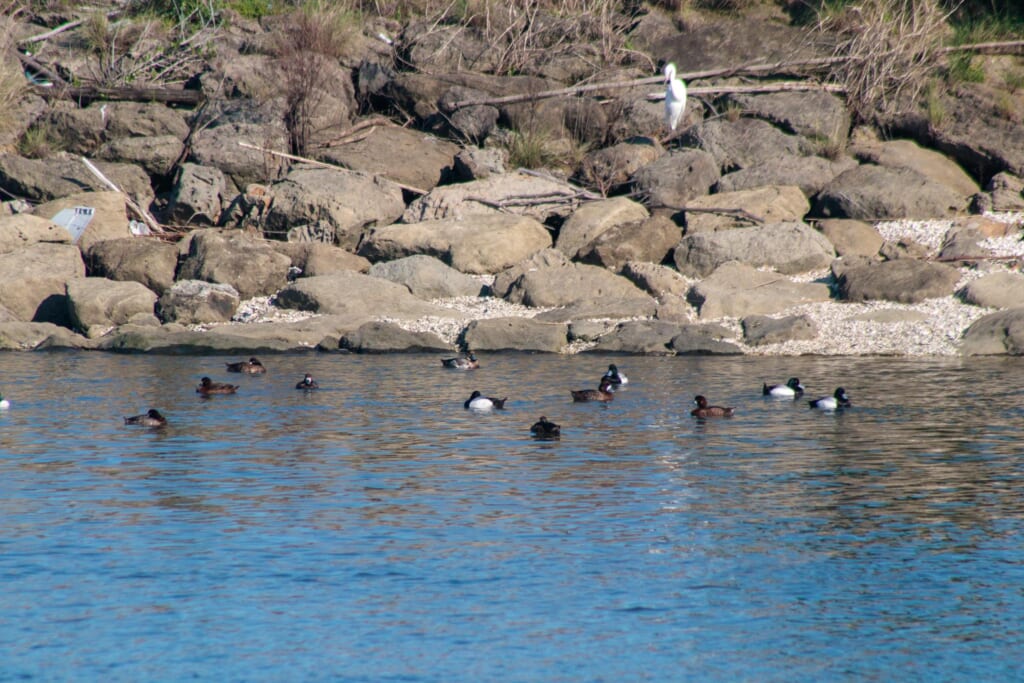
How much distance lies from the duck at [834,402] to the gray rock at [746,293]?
22.3ft

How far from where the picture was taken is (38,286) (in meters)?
24.9

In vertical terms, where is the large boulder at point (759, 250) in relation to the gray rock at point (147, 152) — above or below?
below

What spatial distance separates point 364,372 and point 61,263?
28.9ft

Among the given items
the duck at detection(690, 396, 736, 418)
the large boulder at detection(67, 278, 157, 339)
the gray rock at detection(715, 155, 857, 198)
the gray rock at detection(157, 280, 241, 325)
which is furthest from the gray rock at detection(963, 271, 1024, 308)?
the large boulder at detection(67, 278, 157, 339)

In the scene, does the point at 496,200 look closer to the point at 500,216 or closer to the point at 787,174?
the point at 500,216

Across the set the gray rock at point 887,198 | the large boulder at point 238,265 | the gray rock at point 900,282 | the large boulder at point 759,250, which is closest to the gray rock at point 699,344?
the gray rock at point 900,282

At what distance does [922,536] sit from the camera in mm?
10055

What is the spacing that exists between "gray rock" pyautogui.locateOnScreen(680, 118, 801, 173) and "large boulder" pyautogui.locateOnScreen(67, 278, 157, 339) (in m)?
13.2

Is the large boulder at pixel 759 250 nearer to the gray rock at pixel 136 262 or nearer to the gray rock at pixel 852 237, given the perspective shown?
the gray rock at pixel 852 237

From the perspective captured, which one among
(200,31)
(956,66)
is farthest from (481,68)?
(956,66)

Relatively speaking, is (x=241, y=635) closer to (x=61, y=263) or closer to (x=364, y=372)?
(x=364, y=372)

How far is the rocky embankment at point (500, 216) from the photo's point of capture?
2288cm

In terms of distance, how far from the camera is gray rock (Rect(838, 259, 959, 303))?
75.6ft

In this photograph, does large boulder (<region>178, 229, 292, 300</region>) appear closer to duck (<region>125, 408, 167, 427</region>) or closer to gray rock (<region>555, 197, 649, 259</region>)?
gray rock (<region>555, 197, 649, 259</region>)
